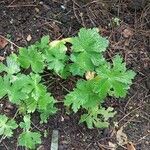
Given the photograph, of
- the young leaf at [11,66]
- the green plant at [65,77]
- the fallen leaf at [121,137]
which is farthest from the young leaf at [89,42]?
the fallen leaf at [121,137]

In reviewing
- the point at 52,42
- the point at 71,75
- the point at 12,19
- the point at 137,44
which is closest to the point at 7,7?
the point at 12,19

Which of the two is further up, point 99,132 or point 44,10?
point 44,10

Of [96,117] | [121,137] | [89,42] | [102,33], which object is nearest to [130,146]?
[121,137]

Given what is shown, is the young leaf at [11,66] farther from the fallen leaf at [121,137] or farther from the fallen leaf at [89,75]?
the fallen leaf at [121,137]

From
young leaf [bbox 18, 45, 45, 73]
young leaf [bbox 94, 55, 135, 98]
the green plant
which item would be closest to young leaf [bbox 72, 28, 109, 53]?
the green plant

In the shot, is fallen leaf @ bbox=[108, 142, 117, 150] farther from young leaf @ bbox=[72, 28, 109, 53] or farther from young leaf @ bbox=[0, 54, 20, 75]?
young leaf @ bbox=[0, 54, 20, 75]

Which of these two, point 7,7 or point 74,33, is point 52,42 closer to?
point 74,33

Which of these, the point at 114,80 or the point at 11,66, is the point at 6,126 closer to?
the point at 11,66

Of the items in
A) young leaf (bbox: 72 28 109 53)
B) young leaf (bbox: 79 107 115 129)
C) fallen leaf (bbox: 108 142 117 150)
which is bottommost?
fallen leaf (bbox: 108 142 117 150)
